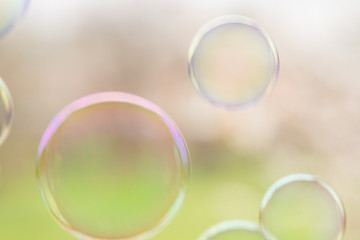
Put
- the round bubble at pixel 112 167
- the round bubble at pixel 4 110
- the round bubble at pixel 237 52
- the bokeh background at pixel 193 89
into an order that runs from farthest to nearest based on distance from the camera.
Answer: the bokeh background at pixel 193 89 → the round bubble at pixel 237 52 → the round bubble at pixel 4 110 → the round bubble at pixel 112 167

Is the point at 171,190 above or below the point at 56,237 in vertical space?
above

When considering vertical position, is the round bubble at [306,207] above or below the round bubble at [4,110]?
below

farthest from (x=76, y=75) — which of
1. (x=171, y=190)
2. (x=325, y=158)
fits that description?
(x=171, y=190)

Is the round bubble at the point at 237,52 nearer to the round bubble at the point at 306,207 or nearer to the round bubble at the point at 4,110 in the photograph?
the round bubble at the point at 306,207

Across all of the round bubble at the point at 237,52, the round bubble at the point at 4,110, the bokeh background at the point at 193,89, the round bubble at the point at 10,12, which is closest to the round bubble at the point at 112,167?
the round bubble at the point at 4,110

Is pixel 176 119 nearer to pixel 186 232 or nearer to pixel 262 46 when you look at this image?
pixel 186 232

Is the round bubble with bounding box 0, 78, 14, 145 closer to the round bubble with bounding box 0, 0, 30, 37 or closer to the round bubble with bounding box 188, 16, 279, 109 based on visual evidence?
the round bubble with bounding box 0, 0, 30, 37

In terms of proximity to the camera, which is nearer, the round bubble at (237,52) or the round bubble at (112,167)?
the round bubble at (112,167)
